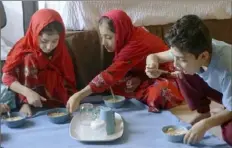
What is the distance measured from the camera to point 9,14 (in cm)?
204

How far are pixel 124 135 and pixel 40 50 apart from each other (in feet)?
1.71

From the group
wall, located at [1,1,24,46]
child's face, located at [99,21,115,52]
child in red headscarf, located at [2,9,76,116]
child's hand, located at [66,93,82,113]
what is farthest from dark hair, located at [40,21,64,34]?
wall, located at [1,1,24,46]

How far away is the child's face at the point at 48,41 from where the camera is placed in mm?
1522

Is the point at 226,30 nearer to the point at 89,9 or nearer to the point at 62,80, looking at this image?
the point at 89,9

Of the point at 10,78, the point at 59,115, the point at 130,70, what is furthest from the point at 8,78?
the point at 130,70

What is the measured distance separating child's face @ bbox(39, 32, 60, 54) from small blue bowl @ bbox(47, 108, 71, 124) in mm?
251

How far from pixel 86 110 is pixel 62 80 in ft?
0.77

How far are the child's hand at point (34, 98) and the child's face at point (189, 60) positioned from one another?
0.58 m

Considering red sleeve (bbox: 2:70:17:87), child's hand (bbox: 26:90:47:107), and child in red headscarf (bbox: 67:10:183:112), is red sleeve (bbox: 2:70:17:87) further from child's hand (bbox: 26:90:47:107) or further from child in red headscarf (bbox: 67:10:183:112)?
child in red headscarf (bbox: 67:10:183:112)

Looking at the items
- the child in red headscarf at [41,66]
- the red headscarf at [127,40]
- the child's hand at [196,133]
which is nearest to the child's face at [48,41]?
the child in red headscarf at [41,66]

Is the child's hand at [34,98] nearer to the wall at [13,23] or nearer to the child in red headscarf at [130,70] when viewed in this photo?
the child in red headscarf at [130,70]

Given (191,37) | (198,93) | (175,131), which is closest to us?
(191,37)

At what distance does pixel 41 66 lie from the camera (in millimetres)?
1595

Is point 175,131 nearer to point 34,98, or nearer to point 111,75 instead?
point 111,75
